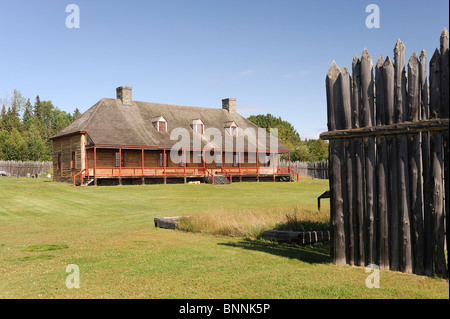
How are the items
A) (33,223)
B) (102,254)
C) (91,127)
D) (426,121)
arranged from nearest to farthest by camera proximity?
(426,121)
(102,254)
(33,223)
(91,127)

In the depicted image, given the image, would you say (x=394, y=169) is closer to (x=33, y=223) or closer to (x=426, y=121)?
(x=426, y=121)

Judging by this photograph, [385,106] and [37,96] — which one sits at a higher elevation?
[37,96]

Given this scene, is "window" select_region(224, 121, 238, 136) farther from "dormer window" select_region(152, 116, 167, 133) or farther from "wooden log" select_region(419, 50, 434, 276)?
"wooden log" select_region(419, 50, 434, 276)

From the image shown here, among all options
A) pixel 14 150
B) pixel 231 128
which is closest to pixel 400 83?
pixel 231 128

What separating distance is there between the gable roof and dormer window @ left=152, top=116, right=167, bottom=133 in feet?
1.29

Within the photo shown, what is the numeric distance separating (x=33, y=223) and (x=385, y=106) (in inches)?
491

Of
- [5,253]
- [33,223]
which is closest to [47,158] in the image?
Result: [33,223]

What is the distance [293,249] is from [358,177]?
2479 mm

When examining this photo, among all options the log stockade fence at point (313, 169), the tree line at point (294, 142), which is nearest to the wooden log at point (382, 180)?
the log stockade fence at point (313, 169)

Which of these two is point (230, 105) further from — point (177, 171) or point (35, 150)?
point (35, 150)

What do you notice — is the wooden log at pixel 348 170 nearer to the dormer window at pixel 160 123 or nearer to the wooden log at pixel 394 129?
the wooden log at pixel 394 129

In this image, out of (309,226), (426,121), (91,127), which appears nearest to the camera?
(426,121)

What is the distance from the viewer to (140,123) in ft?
136
